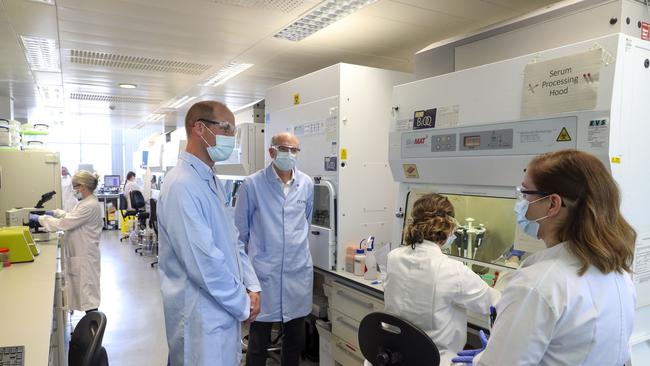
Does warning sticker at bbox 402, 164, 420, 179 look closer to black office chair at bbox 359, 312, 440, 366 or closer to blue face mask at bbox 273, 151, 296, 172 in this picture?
blue face mask at bbox 273, 151, 296, 172

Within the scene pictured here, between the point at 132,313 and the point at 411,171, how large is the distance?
3.41m

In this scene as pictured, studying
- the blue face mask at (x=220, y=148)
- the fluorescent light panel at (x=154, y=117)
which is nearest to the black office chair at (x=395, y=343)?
the blue face mask at (x=220, y=148)

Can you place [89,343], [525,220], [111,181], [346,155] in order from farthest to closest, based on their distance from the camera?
[111,181]
[346,155]
[89,343]
[525,220]

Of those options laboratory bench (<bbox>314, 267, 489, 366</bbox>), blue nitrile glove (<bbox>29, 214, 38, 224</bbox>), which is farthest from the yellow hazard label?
blue nitrile glove (<bbox>29, 214, 38, 224</bbox>)

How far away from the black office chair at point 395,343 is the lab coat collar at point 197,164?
0.90 meters

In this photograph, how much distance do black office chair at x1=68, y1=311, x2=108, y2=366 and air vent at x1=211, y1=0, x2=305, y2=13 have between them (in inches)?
73.8

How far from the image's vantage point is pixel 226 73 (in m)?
4.49

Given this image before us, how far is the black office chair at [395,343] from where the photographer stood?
1498mm

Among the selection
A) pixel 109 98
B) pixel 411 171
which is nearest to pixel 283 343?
pixel 411 171

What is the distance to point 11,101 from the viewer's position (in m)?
5.73

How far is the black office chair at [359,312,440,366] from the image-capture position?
150 centimetres

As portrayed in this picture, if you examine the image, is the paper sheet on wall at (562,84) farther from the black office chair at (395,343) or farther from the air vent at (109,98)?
the air vent at (109,98)

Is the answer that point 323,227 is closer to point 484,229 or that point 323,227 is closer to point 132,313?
point 484,229

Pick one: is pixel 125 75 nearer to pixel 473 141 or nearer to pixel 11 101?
pixel 11 101
